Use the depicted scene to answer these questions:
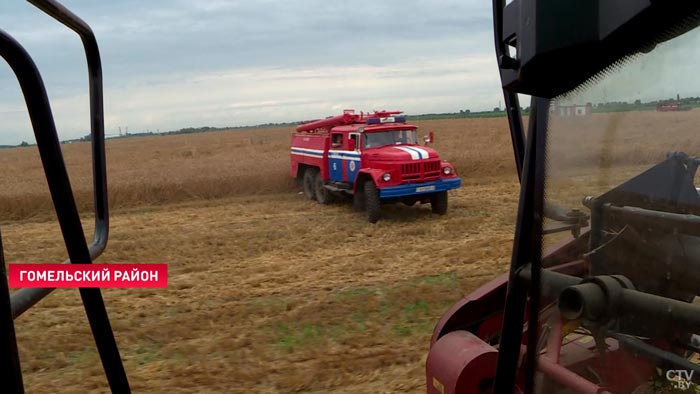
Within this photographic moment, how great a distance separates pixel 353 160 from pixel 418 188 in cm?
137

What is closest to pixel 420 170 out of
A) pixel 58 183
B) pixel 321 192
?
pixel 321 192

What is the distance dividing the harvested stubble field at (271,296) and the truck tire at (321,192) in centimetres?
22

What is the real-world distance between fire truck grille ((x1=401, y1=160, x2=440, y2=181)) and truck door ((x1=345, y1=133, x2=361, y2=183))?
0.98 metres

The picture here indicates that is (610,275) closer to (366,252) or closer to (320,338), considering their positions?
(320,338)

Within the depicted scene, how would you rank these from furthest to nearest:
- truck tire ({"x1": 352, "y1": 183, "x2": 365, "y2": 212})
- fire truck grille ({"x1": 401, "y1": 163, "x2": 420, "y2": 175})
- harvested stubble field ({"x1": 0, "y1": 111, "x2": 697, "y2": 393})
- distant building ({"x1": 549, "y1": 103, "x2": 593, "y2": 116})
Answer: truck tire ({"x1": 352, "y1": 183, "x2": 365, "y2": 212}) < fire truck grille ({"x1": 401, "y1": 163, "x2": 420, "y2": 175}) < harvested stubble field ({"x1": 0, "y1": 111, "x2": 697, "y2": 393}) < distant building ({"x1": 549, "y1": 103, "x2": 593, "y2": 116})

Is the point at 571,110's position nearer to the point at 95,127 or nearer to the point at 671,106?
the point at 671,106

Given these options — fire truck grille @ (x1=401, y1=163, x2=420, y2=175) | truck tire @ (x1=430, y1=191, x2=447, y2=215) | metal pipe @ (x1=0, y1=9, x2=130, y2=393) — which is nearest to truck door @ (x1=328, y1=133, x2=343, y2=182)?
fire truck grille @ (x1=401, y1=163, x2=420, y2=175)

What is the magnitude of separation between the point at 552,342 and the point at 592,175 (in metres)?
0.37

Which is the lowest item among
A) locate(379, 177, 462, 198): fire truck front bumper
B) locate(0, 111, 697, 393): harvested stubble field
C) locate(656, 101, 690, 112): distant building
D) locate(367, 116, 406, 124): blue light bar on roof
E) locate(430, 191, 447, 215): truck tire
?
locate(0, 111, 697, 393): harvested stubble field

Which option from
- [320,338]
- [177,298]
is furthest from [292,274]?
[320,338]

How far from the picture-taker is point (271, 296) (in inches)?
253

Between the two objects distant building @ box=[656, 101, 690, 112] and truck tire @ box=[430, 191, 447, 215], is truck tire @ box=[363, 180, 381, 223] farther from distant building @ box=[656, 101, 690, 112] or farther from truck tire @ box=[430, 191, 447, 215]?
distant building @ box=[656, 101, 690, 112]

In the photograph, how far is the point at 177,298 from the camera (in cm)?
642

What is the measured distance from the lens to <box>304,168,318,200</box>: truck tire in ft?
44.5
